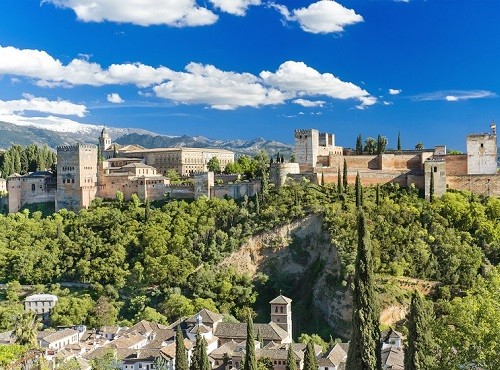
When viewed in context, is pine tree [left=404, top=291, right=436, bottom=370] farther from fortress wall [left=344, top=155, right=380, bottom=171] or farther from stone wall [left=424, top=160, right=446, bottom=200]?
fortress wall [left=344, top=155, right=380, bottom=171]

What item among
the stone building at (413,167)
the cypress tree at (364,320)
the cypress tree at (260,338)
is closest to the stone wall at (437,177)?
the stone building at (413,167)

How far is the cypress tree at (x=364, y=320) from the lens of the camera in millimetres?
19078

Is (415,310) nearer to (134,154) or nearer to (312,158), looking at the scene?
→ (312,158)

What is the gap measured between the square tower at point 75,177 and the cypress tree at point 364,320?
147 feet

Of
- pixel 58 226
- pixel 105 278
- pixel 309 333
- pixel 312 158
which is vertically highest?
pixel 312 158

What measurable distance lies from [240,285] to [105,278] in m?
11.1

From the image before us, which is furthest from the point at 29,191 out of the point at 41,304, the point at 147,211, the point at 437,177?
the point at 437,177

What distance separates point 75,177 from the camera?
60.3 metres

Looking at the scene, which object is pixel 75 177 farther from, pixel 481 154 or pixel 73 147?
pixel 481 154

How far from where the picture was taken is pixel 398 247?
47281mm

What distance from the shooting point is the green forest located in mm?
46312

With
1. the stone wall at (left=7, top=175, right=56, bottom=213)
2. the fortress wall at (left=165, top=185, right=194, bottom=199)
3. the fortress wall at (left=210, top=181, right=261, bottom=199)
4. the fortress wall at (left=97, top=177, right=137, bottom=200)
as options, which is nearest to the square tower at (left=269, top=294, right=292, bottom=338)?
the fortress wall at (left=210, top=181, right=261, bottom=199)

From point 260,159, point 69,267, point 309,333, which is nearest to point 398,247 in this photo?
point 309,333

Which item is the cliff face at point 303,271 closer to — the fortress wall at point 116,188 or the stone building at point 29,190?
the fortress wall at point 116,188
